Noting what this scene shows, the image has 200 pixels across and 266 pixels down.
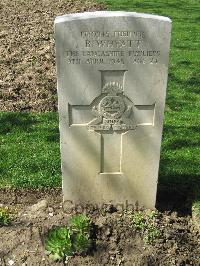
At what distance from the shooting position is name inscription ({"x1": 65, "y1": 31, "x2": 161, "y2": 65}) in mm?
3709

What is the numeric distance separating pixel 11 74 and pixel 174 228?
5.39 meters

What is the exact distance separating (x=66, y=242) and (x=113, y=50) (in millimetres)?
1809

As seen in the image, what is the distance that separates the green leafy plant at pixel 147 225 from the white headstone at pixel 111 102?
34cm

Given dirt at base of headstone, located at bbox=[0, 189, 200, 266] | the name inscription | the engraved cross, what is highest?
the name inscription

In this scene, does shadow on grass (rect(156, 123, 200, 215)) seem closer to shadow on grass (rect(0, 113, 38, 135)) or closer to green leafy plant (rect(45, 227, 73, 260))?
green leafy plant (rect(45, 227, 73, 260))

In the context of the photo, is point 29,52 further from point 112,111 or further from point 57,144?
point 112,111

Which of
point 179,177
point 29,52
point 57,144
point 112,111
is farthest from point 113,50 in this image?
point 29,52

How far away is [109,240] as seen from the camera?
13.1ft

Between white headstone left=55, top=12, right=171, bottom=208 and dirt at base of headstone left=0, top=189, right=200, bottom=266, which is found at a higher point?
white headstone left=55, top=12, right=171, bottom=208

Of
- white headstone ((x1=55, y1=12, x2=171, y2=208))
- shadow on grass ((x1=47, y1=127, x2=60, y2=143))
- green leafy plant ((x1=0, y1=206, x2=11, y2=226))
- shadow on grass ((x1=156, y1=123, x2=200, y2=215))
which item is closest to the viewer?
white headstone ((x1=55, y1=12, x2=171, y2=208))

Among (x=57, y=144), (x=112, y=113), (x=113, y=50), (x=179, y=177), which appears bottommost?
(x=179, y=177)

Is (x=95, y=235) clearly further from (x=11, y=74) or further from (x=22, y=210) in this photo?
(x=11, y=74)

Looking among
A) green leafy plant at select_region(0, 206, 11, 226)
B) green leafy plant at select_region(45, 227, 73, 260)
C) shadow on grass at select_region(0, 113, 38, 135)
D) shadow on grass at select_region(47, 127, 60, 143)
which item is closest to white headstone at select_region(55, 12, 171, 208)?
green leafy plant at select_region(0, 206, 11, 226)

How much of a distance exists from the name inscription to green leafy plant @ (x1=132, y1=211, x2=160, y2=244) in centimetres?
158
